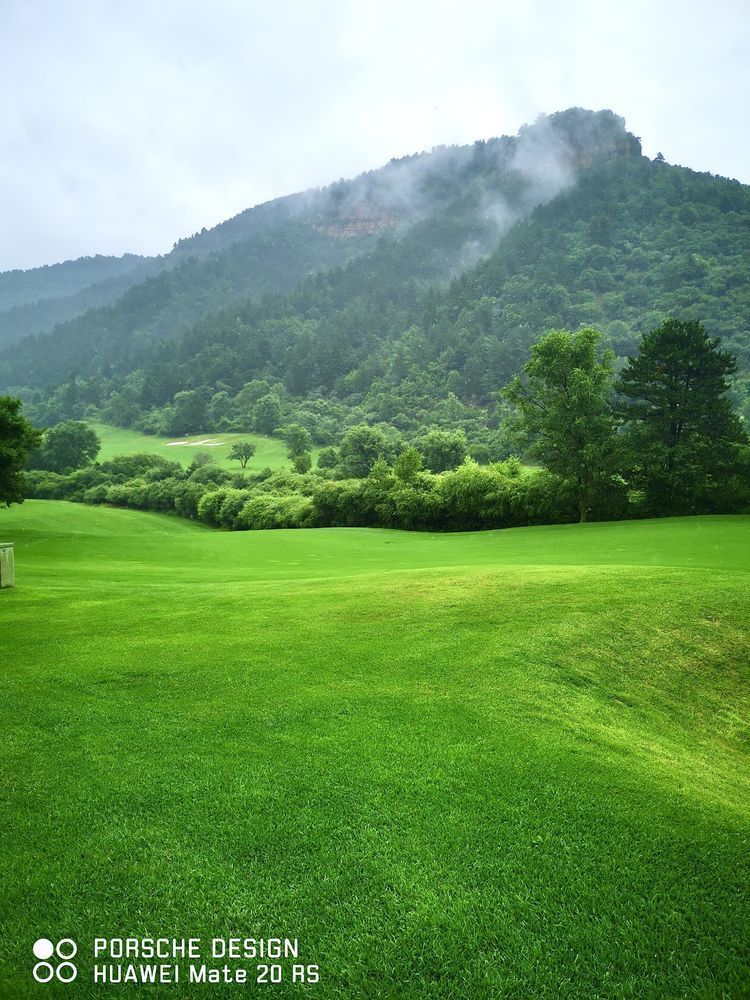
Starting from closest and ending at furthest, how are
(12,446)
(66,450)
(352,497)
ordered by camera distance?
(12,446) < (352,497) < (66,450)

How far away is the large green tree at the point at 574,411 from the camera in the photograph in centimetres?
4353

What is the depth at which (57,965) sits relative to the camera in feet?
14.1

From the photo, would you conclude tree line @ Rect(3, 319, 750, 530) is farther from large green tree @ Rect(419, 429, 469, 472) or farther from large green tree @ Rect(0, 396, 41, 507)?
large green tree @ Rect(419, 429, 469, 472)

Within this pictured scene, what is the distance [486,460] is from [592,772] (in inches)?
3947

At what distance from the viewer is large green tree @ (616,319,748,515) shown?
41000mm

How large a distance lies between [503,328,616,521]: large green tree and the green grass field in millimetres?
78395

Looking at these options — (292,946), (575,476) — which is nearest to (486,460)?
(575,476)

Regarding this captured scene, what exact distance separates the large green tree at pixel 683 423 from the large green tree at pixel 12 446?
136ft

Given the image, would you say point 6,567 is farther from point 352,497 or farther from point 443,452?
point 443,452

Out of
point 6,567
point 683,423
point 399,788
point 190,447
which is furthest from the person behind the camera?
point 190,447

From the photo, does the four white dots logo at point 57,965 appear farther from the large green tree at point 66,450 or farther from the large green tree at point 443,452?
the large green tree at point 66,450

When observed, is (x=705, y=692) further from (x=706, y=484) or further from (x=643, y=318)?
(x=643, y=318)

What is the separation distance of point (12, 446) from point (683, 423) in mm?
46545

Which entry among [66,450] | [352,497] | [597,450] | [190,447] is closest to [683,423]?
[597,450]
